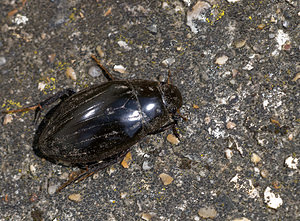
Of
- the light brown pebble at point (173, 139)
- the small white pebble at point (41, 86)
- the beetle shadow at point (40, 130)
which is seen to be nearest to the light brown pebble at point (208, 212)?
the light brown pebble at point (173, 139)

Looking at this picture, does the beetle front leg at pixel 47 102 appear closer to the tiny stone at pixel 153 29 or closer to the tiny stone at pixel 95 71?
the tiny stone at pixel 95 71

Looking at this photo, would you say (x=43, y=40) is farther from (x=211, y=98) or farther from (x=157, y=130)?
(x=211, y=98)

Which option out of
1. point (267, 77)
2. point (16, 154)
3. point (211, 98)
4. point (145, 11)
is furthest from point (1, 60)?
point (267, 77)

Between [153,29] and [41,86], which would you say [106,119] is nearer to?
[41,86]

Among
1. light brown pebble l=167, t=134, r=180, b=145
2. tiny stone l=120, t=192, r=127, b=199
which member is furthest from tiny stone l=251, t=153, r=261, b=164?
tiny stone l=120, t=192, r=127, b=199

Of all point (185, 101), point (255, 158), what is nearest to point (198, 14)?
point (185, 101)
